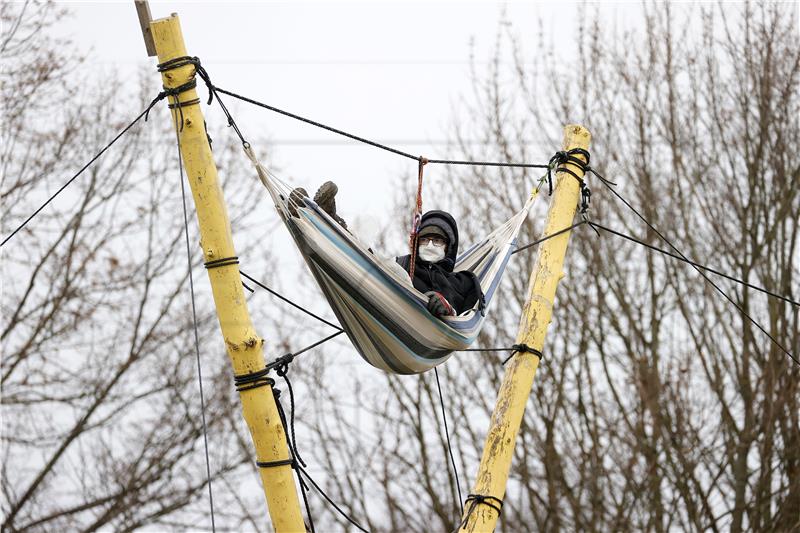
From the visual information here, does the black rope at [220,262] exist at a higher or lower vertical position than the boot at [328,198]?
lower

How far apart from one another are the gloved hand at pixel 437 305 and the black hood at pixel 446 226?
0.40 m

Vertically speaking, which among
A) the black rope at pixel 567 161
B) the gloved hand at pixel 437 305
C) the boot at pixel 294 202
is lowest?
the gloved hand at pixel 437 305

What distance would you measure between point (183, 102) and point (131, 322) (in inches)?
361

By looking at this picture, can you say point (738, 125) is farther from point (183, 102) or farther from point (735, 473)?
point (183, 102)

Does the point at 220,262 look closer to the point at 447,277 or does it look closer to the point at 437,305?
the point at 437,305

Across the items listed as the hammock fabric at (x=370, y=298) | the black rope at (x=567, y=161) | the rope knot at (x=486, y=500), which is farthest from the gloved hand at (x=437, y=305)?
the black rope at (x=567, y=161)

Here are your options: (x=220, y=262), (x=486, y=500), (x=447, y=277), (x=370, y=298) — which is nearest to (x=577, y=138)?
(x=447, y=277)

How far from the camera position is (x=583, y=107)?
12.6m

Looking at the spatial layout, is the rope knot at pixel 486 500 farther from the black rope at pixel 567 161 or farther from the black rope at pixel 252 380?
the black rope at pixel 567 161

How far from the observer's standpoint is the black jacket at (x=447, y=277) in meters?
4.89

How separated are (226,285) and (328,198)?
2.26ft

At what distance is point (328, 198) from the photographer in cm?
469

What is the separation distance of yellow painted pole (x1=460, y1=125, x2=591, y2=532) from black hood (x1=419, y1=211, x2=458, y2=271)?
416mm

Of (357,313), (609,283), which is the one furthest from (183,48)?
(609,283)
